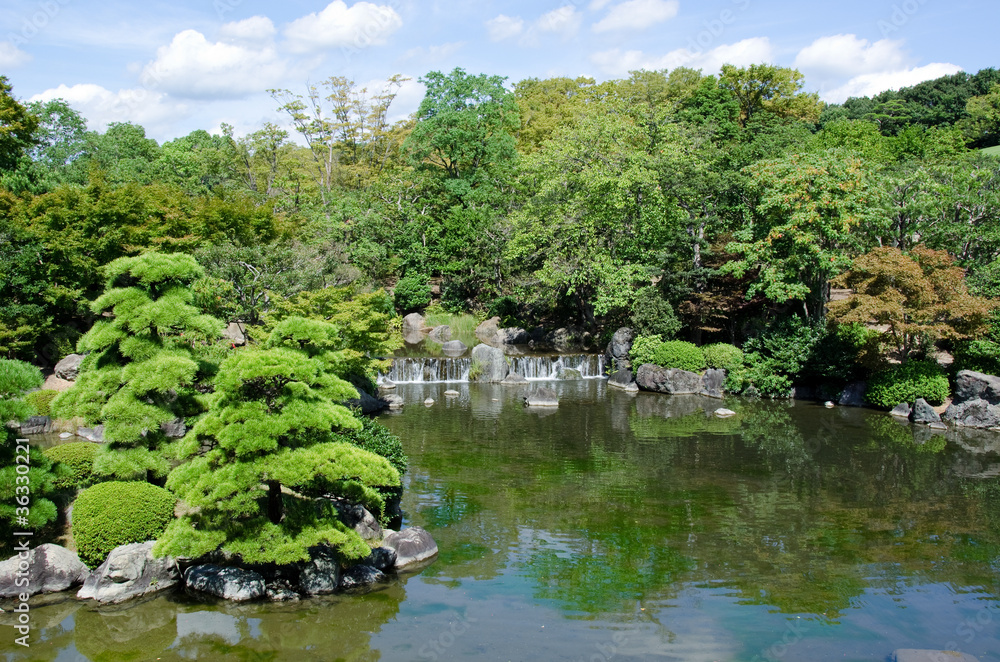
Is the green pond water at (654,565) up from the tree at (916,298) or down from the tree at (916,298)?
down

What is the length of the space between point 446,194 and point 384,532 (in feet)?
99.3

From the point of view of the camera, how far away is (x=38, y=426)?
1961 cm

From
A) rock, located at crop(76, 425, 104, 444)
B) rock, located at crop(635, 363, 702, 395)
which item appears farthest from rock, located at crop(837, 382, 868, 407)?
rock, located at crop(76, 425, 104, 444)

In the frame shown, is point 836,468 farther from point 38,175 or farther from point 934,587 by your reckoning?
point 38,175

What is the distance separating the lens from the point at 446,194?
131 feet

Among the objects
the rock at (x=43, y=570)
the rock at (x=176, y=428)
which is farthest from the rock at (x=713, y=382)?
the rock at (x=43, y=570)

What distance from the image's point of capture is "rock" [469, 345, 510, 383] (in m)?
28.4

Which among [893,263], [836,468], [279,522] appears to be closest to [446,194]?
[893,263]

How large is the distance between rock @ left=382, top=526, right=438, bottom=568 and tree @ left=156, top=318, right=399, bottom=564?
1551 mm

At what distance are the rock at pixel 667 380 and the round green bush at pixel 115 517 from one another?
1987 centimetres

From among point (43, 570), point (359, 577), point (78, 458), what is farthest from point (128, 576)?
point (78, 458)

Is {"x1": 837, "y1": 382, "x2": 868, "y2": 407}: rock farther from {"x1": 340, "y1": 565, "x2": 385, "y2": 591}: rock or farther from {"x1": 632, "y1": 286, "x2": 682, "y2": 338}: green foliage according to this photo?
{"x1": 340, "y1": 565, "x2": 385, "y2": 591}: rock

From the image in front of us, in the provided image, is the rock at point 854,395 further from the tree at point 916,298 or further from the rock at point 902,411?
the tree at point 916,298

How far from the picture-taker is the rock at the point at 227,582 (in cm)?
983
